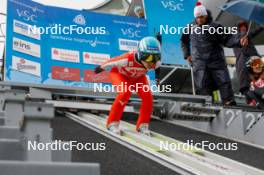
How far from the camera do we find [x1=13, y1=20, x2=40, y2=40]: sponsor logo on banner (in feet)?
29.0

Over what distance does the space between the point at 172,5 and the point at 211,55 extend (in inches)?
179

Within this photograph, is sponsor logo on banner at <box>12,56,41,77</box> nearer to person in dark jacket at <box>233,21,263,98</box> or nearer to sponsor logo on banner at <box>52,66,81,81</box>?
sponsor logo on banner at <box>52,66,81,81</box>

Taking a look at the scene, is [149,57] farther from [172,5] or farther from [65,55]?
[172,5]

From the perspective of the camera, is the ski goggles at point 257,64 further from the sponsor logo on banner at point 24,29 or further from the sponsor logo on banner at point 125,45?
the sponsor logo on banner at point 24,29

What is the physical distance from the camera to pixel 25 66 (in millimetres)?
8562

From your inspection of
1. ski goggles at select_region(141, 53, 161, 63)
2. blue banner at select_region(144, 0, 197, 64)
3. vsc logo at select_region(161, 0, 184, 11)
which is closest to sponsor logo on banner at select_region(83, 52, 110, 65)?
blue banner at select_region(144, 0, 197, 64)

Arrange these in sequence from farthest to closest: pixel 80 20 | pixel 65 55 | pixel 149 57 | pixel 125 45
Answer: pixel 125 45 → pixel 80 20 → pixel 65 55 → pixel 149 57

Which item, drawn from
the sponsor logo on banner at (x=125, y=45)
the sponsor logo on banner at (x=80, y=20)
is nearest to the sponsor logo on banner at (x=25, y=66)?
the sponsor logo on banner at (x=80, y=20)

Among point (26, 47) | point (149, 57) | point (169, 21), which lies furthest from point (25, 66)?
point (169, 21)

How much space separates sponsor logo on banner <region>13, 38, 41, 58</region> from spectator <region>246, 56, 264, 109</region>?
149 inches

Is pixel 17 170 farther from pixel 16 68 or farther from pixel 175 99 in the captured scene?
pixel 16 68

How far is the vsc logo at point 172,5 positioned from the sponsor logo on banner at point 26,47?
139 inches

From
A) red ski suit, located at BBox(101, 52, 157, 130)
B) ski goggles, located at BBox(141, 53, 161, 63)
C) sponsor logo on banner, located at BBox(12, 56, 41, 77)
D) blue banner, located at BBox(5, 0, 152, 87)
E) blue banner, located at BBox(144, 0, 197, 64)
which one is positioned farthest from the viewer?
blue banner, located at BBox(144, 0, 197, 64)

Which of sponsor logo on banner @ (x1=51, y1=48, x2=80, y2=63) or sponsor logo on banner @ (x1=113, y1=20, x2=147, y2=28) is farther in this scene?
sponsor logo on banner @ (x1=113, y1=20, x2=147, y2=28)
